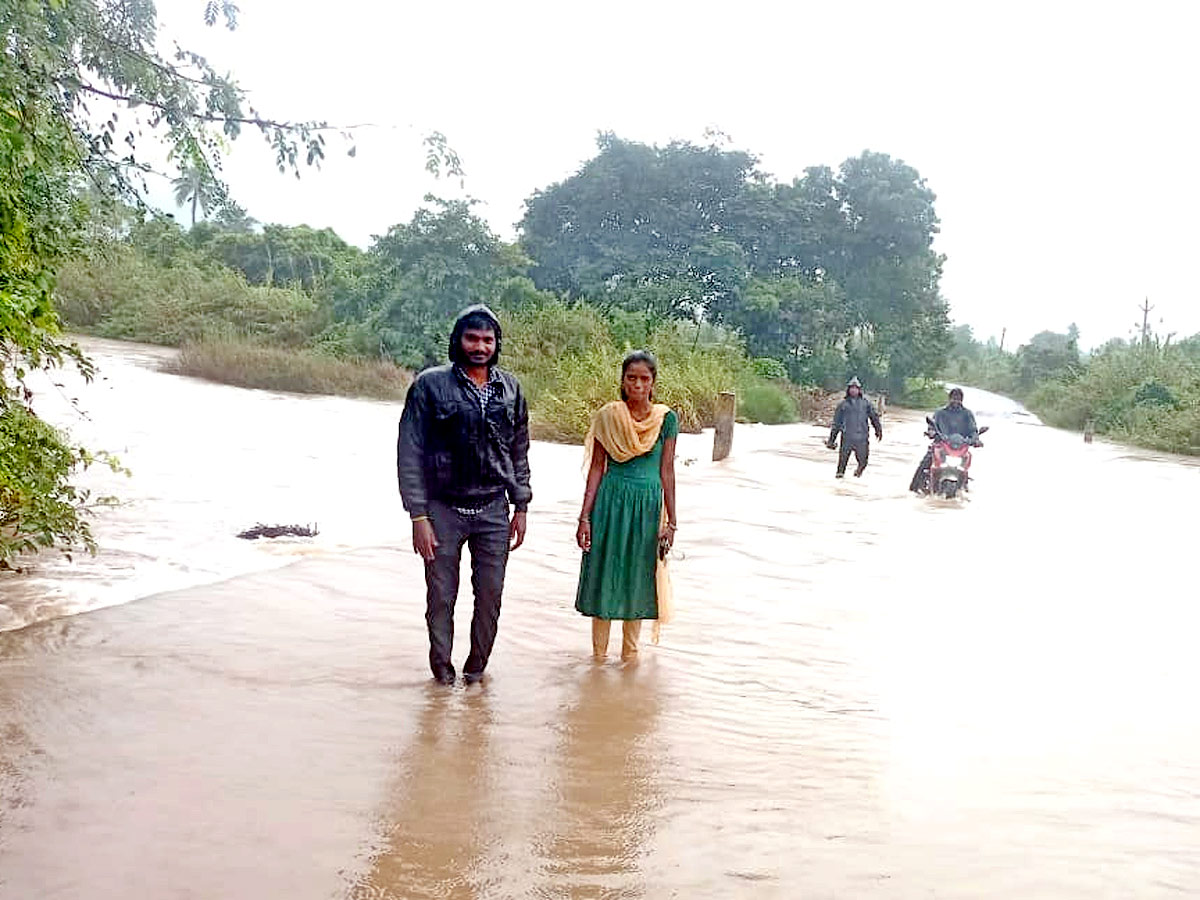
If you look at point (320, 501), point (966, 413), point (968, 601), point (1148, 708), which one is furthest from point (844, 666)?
point (966, 413)

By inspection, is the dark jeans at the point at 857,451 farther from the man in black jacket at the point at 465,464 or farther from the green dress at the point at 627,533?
the man in black jacket at the point at 465,464

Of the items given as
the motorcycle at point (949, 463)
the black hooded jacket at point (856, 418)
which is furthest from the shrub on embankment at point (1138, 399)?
the motorcycle at point (949, 463)

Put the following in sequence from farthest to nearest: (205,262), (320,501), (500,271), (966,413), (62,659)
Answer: (205,262) → (500,271) → (966,413) → (320,501) → (62,659)

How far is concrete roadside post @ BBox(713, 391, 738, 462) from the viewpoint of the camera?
649 inches

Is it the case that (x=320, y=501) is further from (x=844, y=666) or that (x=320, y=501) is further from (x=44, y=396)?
(x=44, y=396)

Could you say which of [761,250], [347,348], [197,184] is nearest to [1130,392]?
[761,250]

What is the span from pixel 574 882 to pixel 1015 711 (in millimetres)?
2851

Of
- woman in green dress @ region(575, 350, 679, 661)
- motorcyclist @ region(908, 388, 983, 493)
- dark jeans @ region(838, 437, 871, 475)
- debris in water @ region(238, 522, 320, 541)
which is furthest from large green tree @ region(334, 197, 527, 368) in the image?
woman in green dress @ region(575, 350, 679, 661)

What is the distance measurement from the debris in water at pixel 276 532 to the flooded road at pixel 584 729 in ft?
0.84

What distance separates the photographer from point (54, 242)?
554 centimetres

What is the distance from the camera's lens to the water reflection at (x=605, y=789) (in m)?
3.25

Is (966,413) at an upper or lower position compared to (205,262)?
lower

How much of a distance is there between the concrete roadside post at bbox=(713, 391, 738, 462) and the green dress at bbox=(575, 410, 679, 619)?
1121 cm

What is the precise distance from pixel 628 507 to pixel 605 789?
1640 mm
